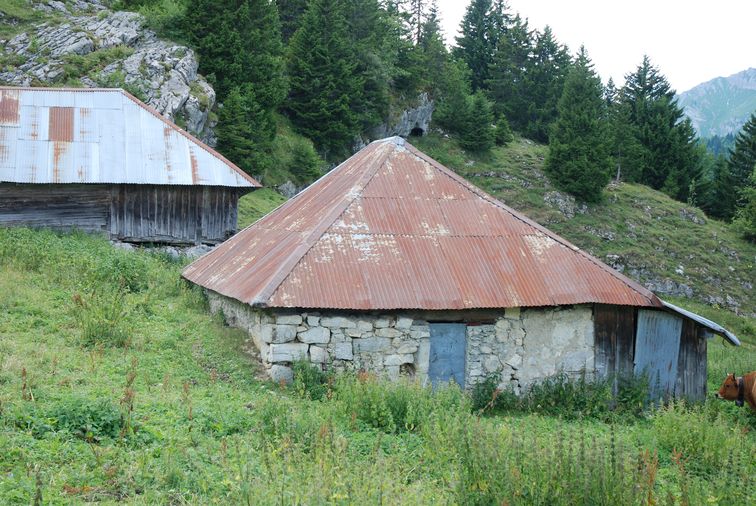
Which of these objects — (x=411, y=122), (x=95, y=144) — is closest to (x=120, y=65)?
(x=95, y=144)

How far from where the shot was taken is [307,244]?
40.2 ft

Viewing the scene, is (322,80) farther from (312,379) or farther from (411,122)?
(312,379)

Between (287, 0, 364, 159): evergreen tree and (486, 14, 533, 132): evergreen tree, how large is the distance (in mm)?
20025

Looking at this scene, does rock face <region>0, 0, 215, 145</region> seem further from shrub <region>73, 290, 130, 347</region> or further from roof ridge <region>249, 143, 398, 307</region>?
shrub <region>73, 290, 130, 347</region>

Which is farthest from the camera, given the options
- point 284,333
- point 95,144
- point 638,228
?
point 638,228

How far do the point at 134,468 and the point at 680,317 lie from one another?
11.0 metres

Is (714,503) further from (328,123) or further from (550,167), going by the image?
(550,167)

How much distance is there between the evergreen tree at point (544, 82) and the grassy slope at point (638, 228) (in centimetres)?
888

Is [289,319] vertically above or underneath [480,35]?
underneath

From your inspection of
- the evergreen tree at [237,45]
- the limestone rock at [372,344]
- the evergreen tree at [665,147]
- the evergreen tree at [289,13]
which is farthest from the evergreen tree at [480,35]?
the limestone rock at [372,344]

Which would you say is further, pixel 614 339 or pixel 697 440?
pixel 614 339

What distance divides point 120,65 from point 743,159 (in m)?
42.4

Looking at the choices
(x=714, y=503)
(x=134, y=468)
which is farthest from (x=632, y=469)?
(x=134, y=468)

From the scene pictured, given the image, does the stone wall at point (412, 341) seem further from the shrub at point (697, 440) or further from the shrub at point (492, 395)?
the shrub at point (697, 440)
